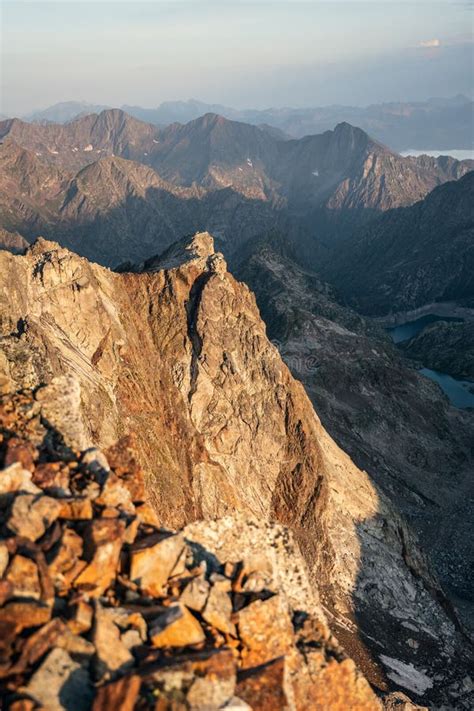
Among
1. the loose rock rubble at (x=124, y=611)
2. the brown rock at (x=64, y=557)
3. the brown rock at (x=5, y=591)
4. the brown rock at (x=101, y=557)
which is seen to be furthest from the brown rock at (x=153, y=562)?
the brown rock at (x=5, y=591)

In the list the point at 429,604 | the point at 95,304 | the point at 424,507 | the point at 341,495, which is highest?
the point at 95,304

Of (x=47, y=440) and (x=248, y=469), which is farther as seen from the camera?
(x=248, y=469)

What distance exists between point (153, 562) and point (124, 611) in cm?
150

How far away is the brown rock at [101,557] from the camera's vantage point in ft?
43.6

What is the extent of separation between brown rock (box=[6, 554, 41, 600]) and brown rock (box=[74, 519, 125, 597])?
0.91 m

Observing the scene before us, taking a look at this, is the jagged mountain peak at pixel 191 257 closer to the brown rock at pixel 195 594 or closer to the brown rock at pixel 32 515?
the brown rock at pixel 32 515

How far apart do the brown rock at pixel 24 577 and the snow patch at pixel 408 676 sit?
37.1 m

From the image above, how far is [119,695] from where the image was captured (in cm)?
1095

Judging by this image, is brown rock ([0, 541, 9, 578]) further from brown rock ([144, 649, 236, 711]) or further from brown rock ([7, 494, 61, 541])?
brown rock ([144, 649, 236, 711])

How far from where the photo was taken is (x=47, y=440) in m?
17.4

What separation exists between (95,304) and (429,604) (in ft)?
128

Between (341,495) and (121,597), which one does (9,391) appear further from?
(341,495)

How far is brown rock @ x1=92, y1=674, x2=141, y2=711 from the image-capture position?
10.9m

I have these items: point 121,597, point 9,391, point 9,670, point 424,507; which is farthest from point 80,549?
point 424,507
